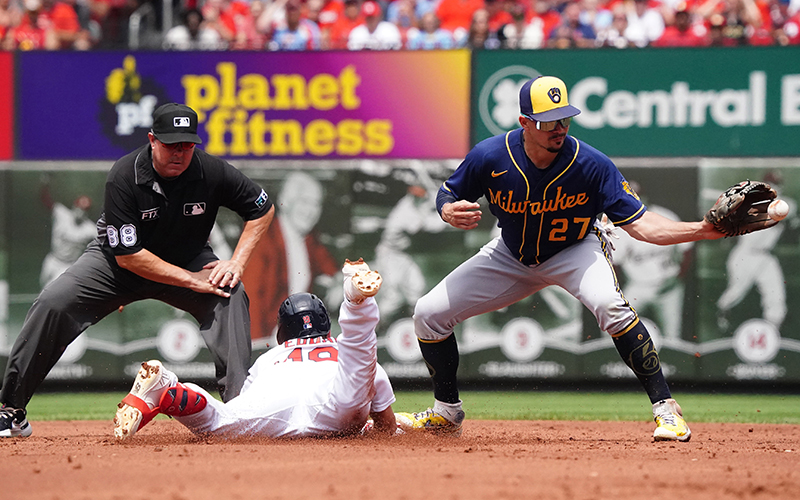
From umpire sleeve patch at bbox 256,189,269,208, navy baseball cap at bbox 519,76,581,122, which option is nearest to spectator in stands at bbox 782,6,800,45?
navy baseball cap at bbox 519,76,581,122

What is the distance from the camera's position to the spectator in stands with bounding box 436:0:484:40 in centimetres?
1190

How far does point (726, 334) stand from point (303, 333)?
20.7 feet

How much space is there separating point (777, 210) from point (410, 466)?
2.50m

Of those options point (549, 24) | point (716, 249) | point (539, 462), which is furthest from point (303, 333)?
point (549, 24)

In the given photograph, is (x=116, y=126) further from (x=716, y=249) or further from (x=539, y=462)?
(x=539, y=462)

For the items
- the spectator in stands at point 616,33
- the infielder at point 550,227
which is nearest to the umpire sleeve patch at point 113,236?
the infielder at point 550,227

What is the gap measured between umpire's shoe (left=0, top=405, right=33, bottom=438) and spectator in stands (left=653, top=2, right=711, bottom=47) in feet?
26.3

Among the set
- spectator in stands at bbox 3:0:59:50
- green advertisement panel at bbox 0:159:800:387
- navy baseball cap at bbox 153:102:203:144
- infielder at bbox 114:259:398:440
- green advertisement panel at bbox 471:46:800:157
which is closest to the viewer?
infielder at bbox 114:259:398:440

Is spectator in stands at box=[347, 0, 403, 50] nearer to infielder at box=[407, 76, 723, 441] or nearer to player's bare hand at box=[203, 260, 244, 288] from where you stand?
infielder at box=[407, 76, 723, 441]

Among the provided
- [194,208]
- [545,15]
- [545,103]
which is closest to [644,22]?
[545,15]

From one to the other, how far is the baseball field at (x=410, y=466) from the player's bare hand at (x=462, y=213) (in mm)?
1296

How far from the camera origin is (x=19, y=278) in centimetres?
1065

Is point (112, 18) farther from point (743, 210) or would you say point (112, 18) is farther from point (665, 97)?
point (743, 210)

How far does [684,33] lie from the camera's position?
36.7 ft
